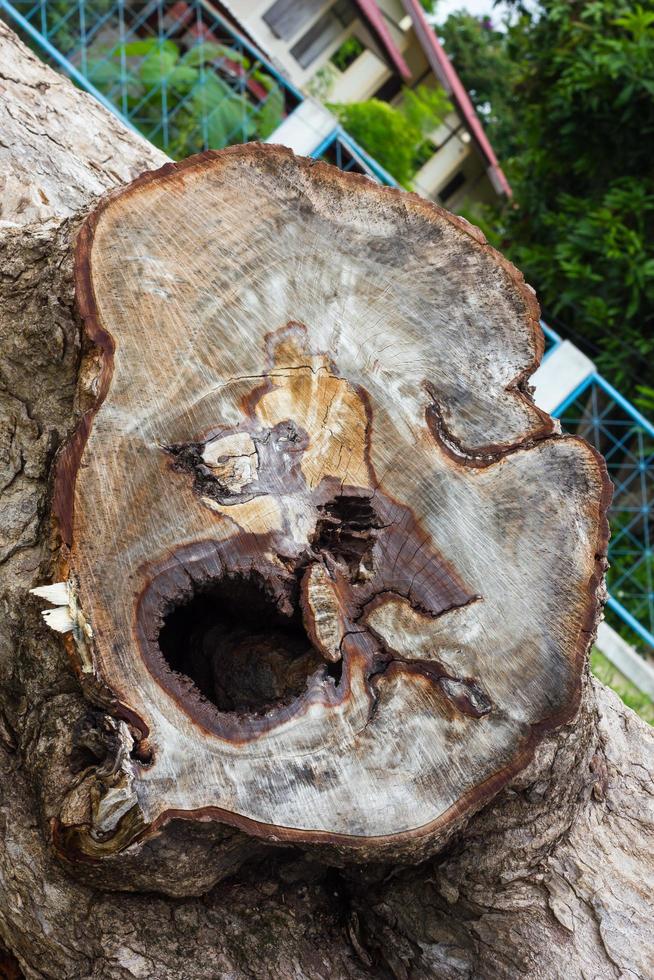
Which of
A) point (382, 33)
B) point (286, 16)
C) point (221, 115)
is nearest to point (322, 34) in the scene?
point (286, 16)

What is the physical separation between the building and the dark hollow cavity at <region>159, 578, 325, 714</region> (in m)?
10.1

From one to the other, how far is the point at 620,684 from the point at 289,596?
3843 millimetres

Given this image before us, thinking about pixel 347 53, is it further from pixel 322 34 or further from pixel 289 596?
pixel 289 596

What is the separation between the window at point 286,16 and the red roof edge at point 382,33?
0.81m

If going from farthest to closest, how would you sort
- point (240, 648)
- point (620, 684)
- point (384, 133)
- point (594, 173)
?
point (384, 133) < point (594, 173) < point (620, 684) < point (240, 648)

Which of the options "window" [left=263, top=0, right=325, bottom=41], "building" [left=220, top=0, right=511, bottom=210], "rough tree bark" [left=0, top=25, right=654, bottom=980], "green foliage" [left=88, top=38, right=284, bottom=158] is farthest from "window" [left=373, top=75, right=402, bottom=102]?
"rough tree bark" [left=0, top=25, right=654, bottom=980]

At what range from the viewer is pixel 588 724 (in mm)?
1934

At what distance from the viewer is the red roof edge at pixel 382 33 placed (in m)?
11.5

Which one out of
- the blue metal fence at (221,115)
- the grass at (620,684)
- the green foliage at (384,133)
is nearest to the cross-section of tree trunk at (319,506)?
the grass at (620,684)

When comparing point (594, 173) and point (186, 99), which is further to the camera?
point (186, 99)

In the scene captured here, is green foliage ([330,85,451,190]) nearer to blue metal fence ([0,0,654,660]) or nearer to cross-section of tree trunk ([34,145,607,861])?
blue metal fence ([0,0,654,660])

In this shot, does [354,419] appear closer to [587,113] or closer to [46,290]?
[46,290]

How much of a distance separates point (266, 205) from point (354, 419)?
1.51 feet

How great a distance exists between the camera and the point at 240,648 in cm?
194
